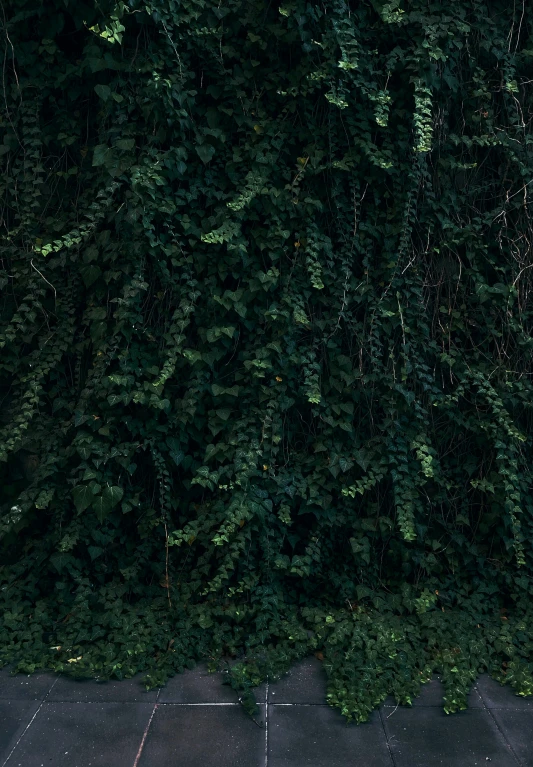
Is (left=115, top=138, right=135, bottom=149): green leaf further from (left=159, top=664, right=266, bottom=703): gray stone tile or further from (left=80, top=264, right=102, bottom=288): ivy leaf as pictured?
(left=159, top=664, right=266, bottom=703): gray stone tile

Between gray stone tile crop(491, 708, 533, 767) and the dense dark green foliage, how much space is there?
0.96 feet

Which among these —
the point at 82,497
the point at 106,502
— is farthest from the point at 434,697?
the point at 82,497

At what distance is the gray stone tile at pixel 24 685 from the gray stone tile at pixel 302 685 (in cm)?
113

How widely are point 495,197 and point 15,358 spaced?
2946 mm

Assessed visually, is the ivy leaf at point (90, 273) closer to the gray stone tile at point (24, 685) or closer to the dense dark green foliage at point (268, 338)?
the dense dark green foliage at point (268, 338)

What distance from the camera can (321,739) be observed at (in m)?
3.76

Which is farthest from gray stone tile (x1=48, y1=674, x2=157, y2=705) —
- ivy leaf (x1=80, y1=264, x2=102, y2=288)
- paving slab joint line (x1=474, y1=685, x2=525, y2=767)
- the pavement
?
ivy leaf (x1=80, y1=264, x2=102, y2=288)

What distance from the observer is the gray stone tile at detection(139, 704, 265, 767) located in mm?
3602

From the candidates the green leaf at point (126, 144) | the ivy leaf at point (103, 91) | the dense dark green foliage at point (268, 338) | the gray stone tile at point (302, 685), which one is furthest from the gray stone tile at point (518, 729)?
the ivy leaf at point (103, 91)

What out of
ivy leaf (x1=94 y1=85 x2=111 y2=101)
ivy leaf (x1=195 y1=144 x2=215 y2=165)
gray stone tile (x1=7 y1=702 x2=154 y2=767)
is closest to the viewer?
gray stone tile (x1=7 y1=702 x2=154 y2=767)

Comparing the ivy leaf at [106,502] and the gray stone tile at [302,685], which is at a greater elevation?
the ivy leaf at [106,502]

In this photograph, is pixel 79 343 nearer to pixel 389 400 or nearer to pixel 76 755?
pixel 389 400

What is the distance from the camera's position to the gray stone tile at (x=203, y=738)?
3.60m

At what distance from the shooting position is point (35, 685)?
416cm
